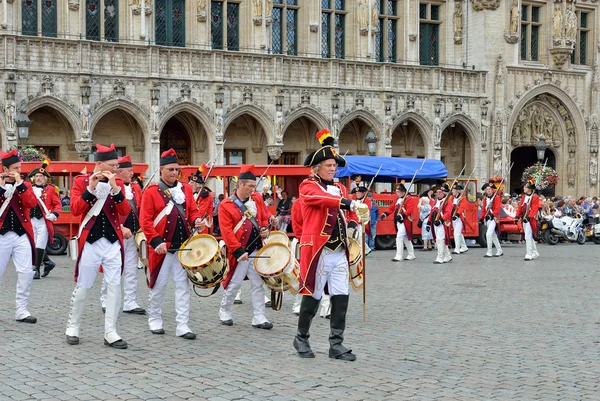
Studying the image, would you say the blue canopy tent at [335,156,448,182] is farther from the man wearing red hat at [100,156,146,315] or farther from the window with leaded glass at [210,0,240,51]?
the man wearing red hat at [100,156,146,315]

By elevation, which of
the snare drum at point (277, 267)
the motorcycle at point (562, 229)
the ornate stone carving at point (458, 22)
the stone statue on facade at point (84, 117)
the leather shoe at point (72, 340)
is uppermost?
the ornate stone carving at point (458, 22)

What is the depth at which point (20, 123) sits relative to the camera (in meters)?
23.7

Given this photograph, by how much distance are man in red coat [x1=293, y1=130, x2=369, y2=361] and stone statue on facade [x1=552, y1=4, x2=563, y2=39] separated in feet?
97.9

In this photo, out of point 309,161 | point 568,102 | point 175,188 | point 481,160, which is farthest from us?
point 568,102

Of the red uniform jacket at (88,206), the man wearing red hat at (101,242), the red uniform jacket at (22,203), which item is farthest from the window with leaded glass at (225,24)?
the man wearing red hat at (101,242)

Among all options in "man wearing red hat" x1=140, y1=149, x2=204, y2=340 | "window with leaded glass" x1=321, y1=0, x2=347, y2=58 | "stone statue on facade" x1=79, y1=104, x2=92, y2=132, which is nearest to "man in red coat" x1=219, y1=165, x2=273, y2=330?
"man wearing red hat" x1=140, y1=149, x2=204, y2=340

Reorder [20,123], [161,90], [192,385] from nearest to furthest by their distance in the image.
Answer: [192,385]
[20,123]
[161,90]

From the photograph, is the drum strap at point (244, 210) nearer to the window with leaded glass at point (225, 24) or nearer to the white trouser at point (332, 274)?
the white trouser at point (332, 274)

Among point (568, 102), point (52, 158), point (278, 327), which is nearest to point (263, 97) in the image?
point (52, 158)

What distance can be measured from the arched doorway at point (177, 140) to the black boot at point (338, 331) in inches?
878

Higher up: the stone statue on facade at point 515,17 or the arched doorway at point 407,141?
the stone statue on facade at point 515,17

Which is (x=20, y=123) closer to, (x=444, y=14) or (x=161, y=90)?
(x=161, y=90)

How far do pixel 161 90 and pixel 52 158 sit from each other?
3.87 metres

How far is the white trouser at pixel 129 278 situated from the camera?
11289 millimetres
